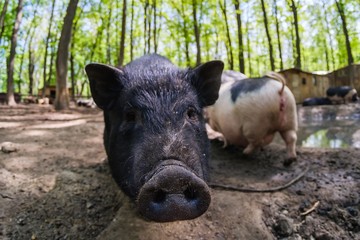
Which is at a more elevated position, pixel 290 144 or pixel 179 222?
pixel 290 144

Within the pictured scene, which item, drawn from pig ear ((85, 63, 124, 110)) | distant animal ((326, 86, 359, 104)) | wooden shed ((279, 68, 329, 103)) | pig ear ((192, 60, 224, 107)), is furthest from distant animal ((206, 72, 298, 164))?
wooden shed ((279, 68, 329, 103))

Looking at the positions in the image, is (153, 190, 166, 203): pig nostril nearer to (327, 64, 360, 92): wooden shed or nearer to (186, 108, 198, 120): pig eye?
(186, 108, 198, 120): pig eye

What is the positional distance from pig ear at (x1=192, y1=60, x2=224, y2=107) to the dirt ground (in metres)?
1.05

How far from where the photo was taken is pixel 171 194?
1.91 metres

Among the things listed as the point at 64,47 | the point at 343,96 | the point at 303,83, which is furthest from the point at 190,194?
the point at 303,83

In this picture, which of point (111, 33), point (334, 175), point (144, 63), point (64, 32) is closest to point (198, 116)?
point (144, 63)

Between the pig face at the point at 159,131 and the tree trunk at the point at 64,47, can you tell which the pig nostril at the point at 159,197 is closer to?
the pig face at the point at 159,131

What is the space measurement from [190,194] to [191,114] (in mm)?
985

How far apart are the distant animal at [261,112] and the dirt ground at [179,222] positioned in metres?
0.42

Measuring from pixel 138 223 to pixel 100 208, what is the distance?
0.58m

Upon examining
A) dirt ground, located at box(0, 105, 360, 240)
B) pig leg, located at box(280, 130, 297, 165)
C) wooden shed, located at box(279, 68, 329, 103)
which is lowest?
dirt ground, located at box(0, 105, 360, 240)

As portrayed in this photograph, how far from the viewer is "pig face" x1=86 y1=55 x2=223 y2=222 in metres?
1.94

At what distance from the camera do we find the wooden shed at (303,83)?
917 inches

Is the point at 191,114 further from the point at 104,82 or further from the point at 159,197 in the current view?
the point at 159,197
